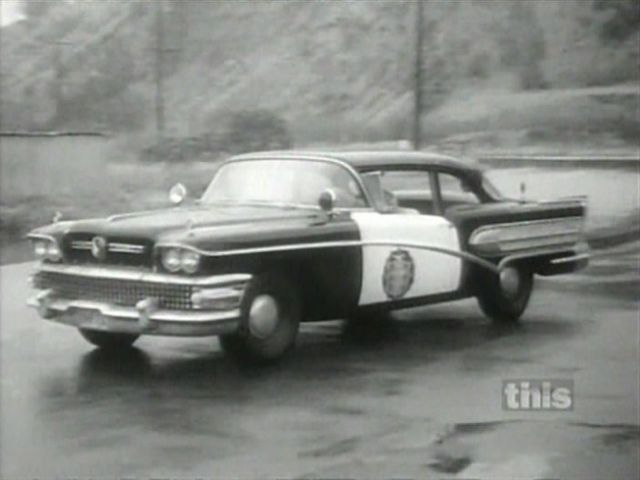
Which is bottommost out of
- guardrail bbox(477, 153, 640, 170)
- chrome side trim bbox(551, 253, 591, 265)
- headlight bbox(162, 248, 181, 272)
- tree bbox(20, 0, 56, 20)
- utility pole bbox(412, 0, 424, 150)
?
chrome side trim bbox(551, 253, 591, 265)

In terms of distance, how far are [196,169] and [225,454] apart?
0.65m

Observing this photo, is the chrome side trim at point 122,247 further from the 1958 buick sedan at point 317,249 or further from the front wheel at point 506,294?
the front wheel at point 506,294

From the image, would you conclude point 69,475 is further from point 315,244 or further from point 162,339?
point 315,244

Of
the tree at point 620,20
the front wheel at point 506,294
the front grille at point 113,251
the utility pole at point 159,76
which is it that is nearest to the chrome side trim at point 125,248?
the front grille at point 113,251

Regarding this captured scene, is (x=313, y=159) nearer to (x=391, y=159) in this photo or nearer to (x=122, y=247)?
(x=391, y=159)

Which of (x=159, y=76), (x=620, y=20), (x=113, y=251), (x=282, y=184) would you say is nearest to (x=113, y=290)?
(x=113, y=251)

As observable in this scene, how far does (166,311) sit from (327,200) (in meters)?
0.42

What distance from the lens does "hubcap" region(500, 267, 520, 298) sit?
102 inches

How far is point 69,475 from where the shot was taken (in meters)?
2.60

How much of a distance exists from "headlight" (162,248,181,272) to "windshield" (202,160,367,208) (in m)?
0.21

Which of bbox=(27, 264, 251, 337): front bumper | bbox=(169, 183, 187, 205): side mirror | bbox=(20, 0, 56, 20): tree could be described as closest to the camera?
bbox=(27, 264, 251, 337): front bumper

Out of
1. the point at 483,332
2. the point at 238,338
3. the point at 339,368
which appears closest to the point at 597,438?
the point at 483,332

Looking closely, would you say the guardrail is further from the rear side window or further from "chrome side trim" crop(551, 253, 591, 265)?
"chrome side trim" crop(551, 253, 591, 265)

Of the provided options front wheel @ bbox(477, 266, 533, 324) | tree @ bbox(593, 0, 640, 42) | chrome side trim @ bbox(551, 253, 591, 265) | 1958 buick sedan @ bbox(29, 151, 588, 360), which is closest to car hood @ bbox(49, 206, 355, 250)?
1958 buick sedan @ bbox(29, 151, 588, 360)
